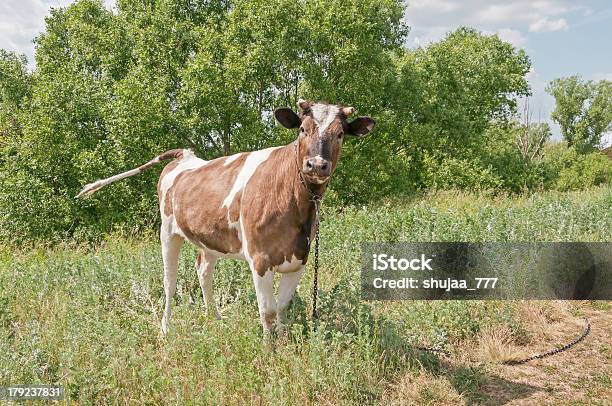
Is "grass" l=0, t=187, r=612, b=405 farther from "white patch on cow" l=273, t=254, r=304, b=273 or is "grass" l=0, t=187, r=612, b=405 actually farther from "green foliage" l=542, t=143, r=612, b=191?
"green foliage" l=542, t=143, r=612, b=191

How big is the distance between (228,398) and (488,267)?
4484mm

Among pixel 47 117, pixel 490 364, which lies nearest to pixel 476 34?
pixel 47 117

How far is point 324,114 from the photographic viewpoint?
4172 mm

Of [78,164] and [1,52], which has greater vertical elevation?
[1,52]

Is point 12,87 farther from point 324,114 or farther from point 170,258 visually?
point 324,114

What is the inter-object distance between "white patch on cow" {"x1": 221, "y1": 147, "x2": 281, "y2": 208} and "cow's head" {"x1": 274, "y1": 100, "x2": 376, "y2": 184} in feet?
2.38

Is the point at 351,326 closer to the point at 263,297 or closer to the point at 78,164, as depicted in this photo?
the point at 263,297

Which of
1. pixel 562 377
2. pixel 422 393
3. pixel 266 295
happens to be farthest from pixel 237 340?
pixel 562 377

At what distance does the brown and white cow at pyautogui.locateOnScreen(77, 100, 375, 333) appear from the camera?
4176 millimetres

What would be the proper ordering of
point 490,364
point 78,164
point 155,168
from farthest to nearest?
1. point 155,168
2. point 78,164
3. point 490,364

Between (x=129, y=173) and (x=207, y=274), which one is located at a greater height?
(x=129, y=173)

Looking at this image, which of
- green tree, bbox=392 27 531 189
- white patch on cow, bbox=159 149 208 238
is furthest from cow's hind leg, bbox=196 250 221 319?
green tree, bbox=392 27 531 189

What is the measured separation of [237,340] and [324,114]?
7.80 ft

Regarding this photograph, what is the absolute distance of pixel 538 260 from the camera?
747 cm
